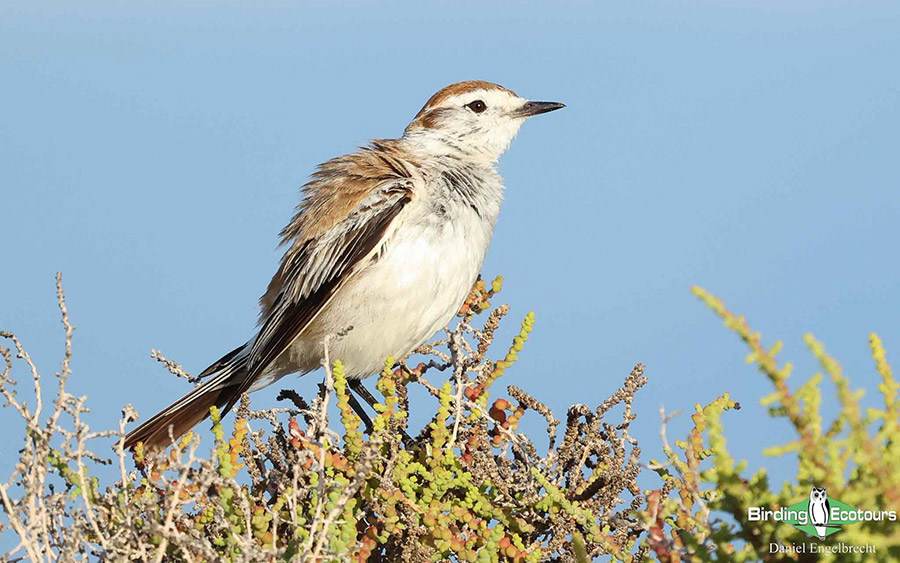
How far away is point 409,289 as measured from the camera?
6.50 metres

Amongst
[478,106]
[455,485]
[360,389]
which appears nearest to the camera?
[455,485]

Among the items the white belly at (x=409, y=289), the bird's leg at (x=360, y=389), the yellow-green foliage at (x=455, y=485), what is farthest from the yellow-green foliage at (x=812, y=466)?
the bird's leg at (x=360, y=389)

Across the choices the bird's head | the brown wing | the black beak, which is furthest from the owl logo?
the black beak

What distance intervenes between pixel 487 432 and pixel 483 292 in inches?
63.6

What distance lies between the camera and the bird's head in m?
7.75

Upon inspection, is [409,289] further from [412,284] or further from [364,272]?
[364,272]

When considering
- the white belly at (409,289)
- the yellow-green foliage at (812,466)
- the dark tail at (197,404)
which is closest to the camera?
the yellow-green foliage at (812,466)

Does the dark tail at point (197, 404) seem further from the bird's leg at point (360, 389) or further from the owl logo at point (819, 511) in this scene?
the owl logo at point (819, 511)

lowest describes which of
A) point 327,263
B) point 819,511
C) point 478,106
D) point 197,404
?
point 819,511

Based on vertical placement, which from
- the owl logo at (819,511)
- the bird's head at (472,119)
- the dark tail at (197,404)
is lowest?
the owl logo at (819,511)

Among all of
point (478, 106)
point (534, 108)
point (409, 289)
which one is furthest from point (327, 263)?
point (534, 108)

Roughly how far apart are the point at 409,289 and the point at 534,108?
2.33m

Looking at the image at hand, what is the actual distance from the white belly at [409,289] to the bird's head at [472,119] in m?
1.14

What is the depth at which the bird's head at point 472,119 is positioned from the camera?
775 cm
